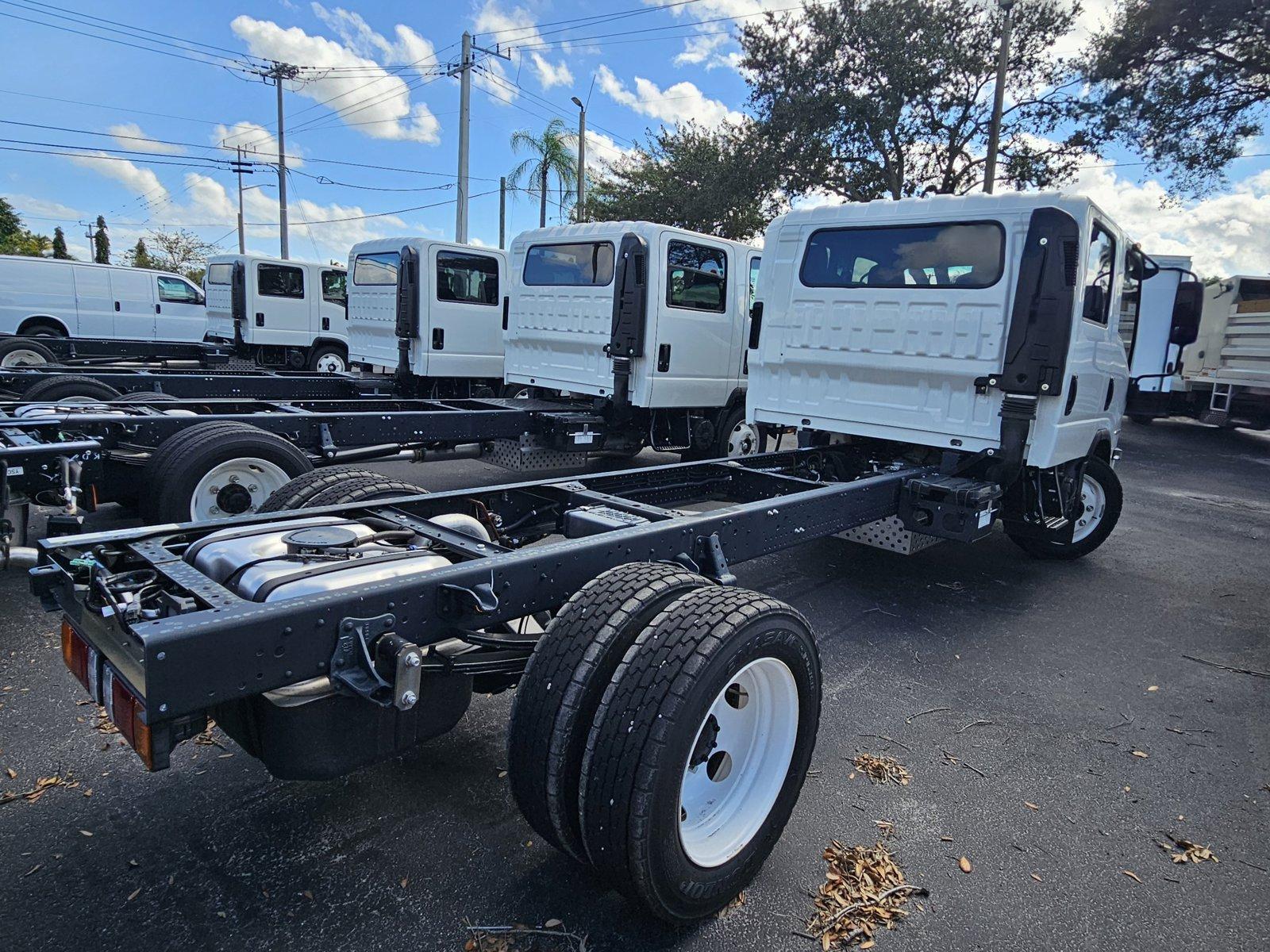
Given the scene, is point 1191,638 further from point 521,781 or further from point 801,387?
point 521,781

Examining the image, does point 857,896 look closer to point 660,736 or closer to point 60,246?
point 660,736

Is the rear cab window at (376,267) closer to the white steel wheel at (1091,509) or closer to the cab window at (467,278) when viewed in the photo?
the cab window at (467,278)

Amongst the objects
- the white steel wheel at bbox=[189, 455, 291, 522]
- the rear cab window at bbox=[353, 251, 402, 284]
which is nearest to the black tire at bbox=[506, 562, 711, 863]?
the white steel wheel at bbox=[189, 455, 291, 522]

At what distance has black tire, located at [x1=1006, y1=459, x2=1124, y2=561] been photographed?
604 centimetres

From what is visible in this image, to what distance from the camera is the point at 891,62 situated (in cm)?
1831

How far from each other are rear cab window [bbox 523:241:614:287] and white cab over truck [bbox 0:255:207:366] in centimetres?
1120

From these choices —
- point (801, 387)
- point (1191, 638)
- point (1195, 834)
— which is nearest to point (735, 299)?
point (801, 387)

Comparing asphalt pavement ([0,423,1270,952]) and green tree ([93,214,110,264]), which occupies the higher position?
green tree ([93,214,110,264])

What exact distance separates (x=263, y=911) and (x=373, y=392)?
797 centimetres

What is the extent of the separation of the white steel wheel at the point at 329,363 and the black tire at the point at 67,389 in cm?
885

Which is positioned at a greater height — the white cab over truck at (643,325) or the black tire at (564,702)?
the white cab over truck at (643,325)

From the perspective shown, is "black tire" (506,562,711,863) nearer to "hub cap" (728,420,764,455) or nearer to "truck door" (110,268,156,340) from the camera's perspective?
"hub cap" (728,420,764,455)

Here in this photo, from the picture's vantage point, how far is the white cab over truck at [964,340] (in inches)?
176

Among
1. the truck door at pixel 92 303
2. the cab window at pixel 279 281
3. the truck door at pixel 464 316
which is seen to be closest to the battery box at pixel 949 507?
the truck door at pixel 464 316
